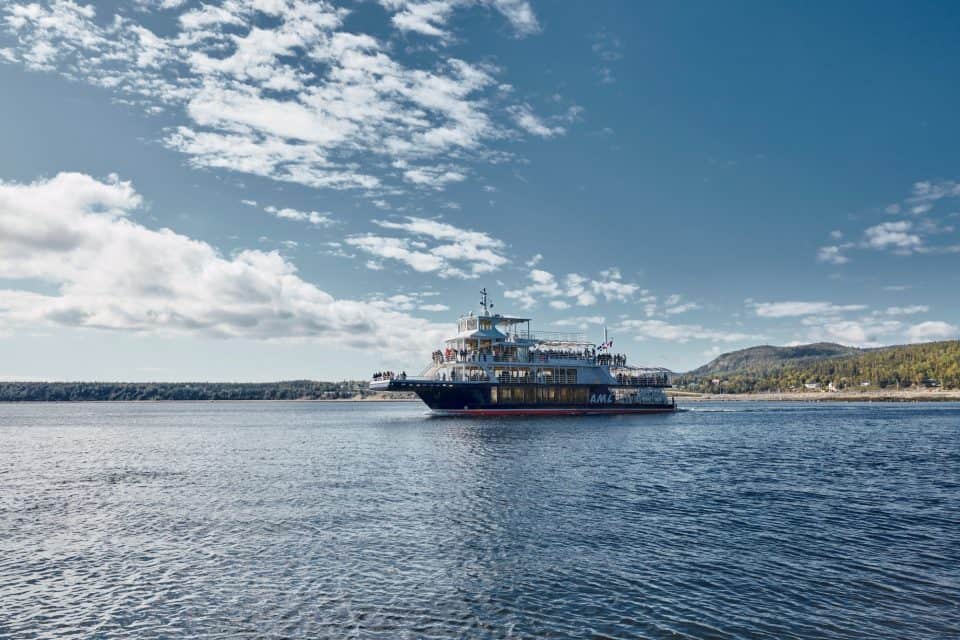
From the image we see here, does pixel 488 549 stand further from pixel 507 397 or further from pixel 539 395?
pixel 539 395

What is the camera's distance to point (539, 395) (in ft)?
A: 291

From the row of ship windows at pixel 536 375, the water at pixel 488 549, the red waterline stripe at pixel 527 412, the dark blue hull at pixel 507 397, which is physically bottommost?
the water at pixel 488 549

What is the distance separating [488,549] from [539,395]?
69457 millimetres

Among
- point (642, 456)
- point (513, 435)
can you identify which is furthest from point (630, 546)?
point (513, 435)

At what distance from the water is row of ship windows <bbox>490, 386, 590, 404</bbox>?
44.5m

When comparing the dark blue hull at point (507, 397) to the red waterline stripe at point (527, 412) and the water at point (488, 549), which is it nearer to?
the red waterline stripe at point (527, 412)

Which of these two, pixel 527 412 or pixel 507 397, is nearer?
pixel 507 397

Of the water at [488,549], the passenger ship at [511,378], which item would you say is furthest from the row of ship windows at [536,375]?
the water at [488,549]

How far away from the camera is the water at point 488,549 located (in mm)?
14094

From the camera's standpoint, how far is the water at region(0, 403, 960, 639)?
14.1 metres

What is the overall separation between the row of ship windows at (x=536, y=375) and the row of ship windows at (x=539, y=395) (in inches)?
40.5

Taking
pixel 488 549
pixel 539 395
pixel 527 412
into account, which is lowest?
pixel 488 549

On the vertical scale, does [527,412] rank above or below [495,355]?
below

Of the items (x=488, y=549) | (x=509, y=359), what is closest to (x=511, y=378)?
(x=509, y=359)
